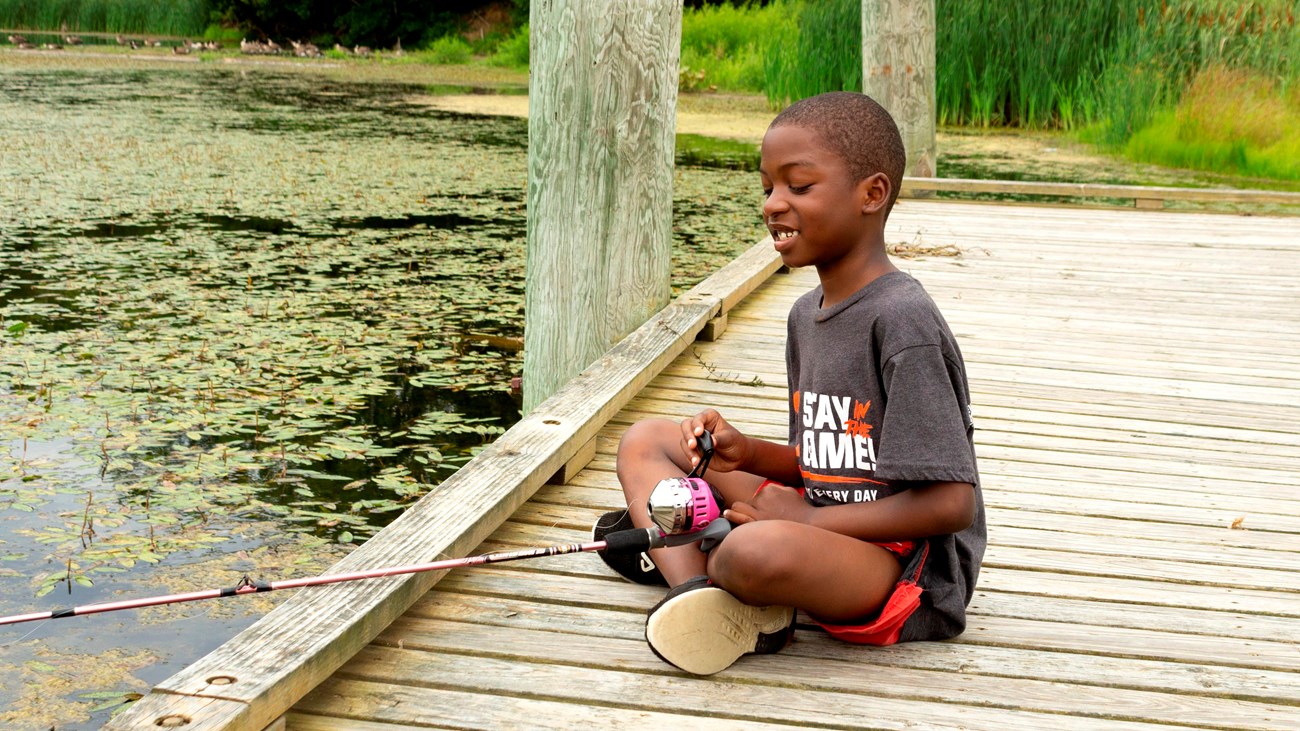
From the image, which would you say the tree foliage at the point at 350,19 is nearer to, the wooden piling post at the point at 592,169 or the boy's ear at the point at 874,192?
the wooden piling post at the point at 592,169

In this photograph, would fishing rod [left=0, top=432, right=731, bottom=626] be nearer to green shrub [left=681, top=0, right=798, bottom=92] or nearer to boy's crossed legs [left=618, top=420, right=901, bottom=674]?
boy's crossed legs [left=618, top=420, right=901, bottom=674]

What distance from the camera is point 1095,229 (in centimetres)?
707

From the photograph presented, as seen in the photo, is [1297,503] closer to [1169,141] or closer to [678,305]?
[678,305]

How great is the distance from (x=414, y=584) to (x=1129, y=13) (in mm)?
10725

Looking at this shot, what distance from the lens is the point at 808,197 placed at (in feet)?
6.59

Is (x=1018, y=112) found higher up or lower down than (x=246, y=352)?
higher up

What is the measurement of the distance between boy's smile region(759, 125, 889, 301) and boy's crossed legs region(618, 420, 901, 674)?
15.4 inches

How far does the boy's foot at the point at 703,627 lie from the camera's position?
193cm

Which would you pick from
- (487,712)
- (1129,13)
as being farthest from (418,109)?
(487,712)

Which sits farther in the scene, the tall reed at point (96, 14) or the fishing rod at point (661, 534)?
the tall reed at point (96, 14)

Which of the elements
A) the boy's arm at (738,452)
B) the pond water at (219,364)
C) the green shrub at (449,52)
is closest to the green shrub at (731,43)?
the green shrub at (449,52)

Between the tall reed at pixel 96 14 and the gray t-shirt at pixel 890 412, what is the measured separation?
29.7m

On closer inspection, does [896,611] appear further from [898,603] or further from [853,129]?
[853,129]

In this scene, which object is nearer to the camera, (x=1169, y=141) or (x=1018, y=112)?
(x=1169, y=141)
